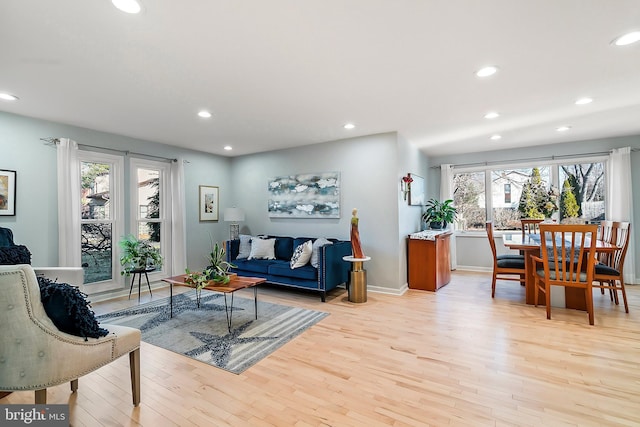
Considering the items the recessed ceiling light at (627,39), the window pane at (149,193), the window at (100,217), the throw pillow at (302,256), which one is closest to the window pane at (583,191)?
the recessed ceiling light at (627,39)

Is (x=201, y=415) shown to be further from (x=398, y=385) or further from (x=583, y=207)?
(x=583, y=207)

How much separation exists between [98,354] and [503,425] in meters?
2.35

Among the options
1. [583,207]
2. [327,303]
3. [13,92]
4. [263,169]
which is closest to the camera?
[13,92]

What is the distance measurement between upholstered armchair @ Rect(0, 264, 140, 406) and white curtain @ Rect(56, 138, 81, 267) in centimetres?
281

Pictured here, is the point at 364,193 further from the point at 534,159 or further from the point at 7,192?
the point at 7,192

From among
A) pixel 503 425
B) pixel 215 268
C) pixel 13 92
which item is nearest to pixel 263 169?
pixel 215 268

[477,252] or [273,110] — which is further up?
[273,110]

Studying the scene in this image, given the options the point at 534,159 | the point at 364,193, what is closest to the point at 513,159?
the point at 534,159

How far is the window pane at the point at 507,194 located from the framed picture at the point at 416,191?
152 centimetres

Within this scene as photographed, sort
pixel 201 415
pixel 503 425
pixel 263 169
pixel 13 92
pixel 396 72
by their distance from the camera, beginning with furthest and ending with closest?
pixel 263 169 → pixel 13 92 → pixel 396 72 → pixel 201 415 → pixel 503 425

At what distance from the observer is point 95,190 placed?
13.9 feet

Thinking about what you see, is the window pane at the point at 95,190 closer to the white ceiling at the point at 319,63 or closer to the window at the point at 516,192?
the white ceiling at the point at 319,63

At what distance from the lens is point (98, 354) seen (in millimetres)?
1646

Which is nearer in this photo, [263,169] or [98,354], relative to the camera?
[98,354]
